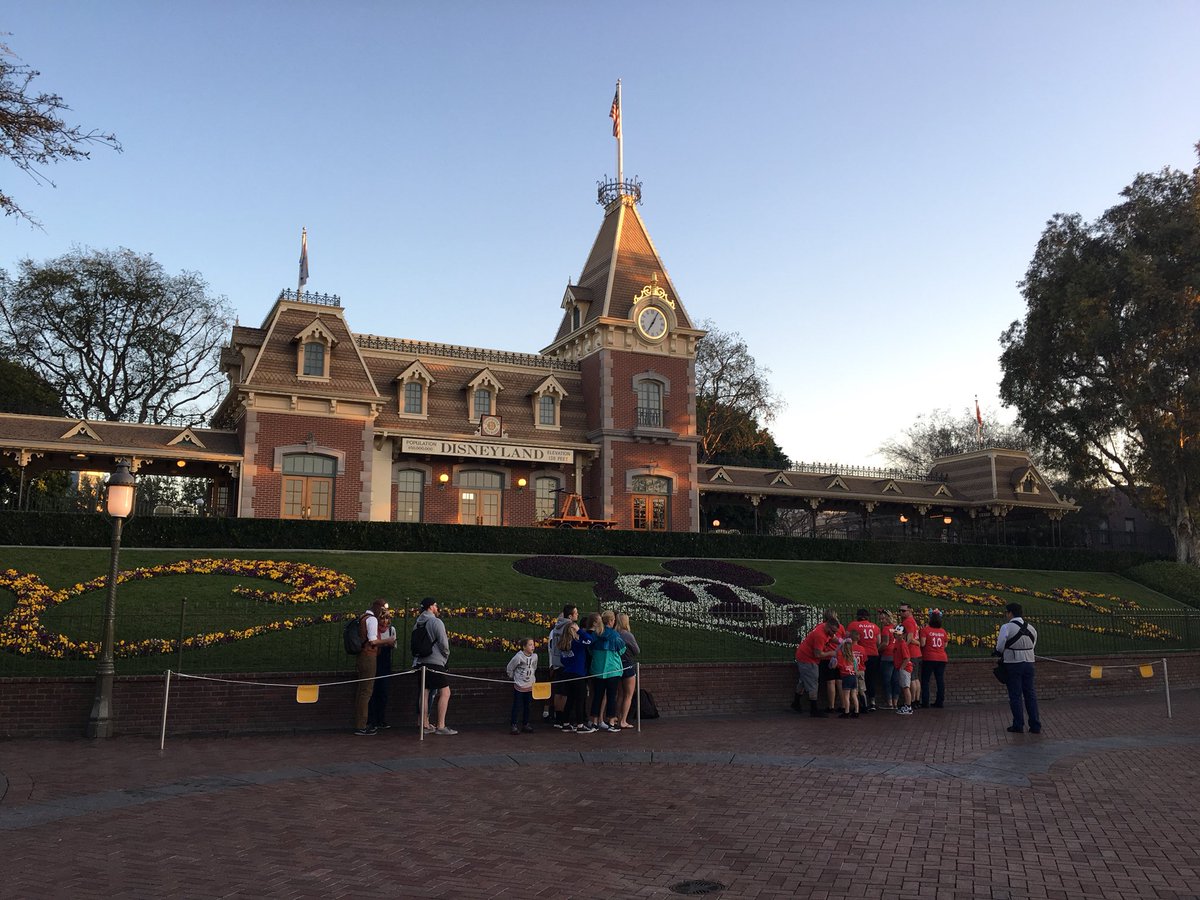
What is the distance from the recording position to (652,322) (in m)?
39.1

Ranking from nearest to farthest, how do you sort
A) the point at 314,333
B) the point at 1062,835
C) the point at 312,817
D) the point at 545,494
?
the point at 1062,835
the point at 312,817
the point at 314,333
the point at 545,494

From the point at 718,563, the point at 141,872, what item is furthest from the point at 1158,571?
the point at 141,872

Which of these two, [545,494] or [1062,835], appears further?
[545,494]

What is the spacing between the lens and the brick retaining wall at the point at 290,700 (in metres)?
13.0

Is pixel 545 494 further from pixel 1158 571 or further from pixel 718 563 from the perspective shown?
pixel 1158 571

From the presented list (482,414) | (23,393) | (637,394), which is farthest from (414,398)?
(23,393)

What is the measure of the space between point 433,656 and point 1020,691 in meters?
Result: 8.95

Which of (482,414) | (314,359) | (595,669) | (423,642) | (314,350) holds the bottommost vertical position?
(595,669)

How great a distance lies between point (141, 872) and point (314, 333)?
28.2 m

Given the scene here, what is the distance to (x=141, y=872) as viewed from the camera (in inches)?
272

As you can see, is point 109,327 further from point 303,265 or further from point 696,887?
point 696,887

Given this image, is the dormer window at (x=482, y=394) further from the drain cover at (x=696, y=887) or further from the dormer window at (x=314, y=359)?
the drain cover at (x=696, y=887)

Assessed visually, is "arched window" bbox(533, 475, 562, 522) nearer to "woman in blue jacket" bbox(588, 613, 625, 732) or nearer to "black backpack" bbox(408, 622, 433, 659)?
"woman in blue jacket" bbox(588, 613, 625, 732)

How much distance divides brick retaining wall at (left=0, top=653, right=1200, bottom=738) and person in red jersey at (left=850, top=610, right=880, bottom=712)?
4.55 ft
